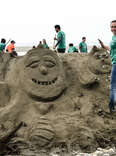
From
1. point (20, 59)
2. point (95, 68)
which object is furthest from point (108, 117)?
point (20, 59)

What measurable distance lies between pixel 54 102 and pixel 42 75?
55 cm

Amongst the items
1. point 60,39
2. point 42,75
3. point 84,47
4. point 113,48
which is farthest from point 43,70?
point 84,47

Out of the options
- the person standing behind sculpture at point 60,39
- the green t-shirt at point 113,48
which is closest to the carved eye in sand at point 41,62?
the green t-shirt at point 113,48

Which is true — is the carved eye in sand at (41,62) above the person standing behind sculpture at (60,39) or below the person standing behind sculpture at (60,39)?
below

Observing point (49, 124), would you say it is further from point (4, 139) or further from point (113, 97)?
point (113, 97)

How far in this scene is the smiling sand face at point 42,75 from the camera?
19.2 ft

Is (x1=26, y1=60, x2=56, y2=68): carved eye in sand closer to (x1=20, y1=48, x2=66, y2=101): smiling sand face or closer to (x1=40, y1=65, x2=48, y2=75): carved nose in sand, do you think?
(x1=20, y1=48, x2=66, y2=101): smiling sand face

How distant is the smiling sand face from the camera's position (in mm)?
5855

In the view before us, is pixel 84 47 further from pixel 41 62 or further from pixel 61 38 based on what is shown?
pixel 41 62

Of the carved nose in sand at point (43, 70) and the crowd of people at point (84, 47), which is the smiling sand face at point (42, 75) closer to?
the carved nose in sand at point (43, 70)

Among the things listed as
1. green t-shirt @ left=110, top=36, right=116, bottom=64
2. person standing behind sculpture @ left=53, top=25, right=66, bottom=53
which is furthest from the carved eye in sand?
person standing behind sculpture @ left=53, top=25, right=66, bottom=53

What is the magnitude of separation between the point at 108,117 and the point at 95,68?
3.51 feet

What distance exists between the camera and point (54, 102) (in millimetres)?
5957

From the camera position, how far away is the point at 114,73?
484 cm
